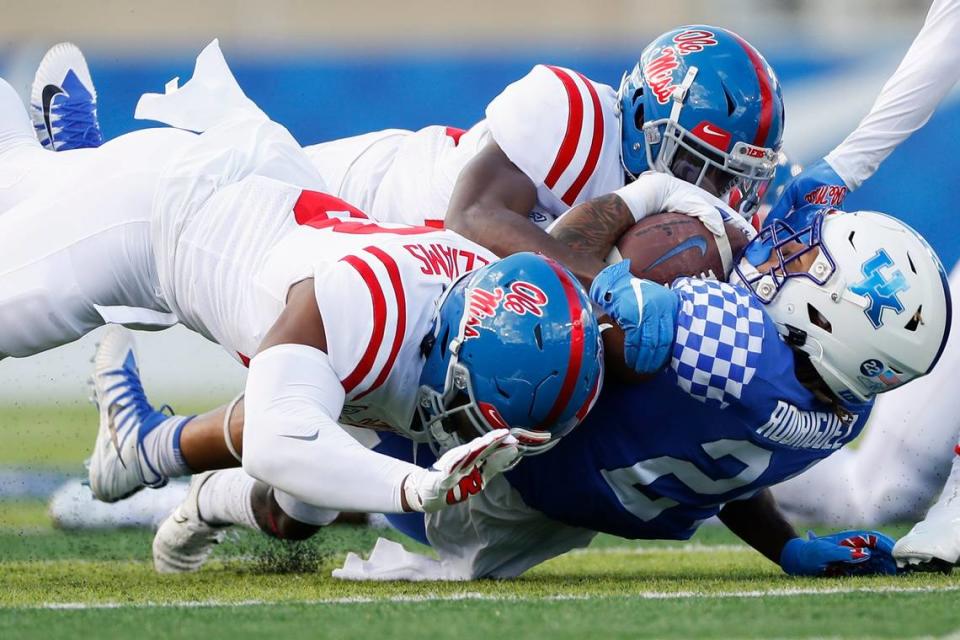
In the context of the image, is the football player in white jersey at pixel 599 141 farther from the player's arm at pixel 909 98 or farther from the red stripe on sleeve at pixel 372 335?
the red stripe on sleeve at pixel 372 335

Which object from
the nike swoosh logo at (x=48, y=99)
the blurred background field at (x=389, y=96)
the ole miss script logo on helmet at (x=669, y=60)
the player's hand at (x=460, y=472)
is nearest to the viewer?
the player's hand at (x=460, y=472)

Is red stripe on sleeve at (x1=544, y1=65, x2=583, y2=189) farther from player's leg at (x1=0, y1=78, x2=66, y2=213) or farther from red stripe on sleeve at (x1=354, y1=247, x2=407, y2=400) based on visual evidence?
player's leg at (x1=0, y1=78, x2=66, y2=213)

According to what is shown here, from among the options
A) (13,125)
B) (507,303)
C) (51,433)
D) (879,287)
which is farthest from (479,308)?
(51,433)

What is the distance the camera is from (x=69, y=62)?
15.0 feet

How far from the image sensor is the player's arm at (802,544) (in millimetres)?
3537

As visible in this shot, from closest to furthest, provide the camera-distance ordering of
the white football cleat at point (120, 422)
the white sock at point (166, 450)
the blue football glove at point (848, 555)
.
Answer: the blue football glove at point (848, 555) < the white sock at point (166, 450) < the white football cleat at point (120, 422)

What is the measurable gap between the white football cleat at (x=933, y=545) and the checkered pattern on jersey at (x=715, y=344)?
636 millimetres

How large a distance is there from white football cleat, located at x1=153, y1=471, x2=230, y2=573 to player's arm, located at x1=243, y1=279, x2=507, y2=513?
102cm

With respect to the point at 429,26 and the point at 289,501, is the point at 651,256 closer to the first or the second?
the point at 289,501

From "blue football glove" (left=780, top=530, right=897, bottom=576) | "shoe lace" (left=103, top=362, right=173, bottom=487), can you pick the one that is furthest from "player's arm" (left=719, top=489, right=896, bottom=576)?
"shoe lace" (left=103, top=362, right=173, bottom=487)

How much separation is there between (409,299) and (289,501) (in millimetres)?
874

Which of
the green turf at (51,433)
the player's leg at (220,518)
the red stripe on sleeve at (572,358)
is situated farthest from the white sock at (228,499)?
the green turf at (51,433)

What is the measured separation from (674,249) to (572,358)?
551 millimetres

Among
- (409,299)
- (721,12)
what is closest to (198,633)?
(409,299)
